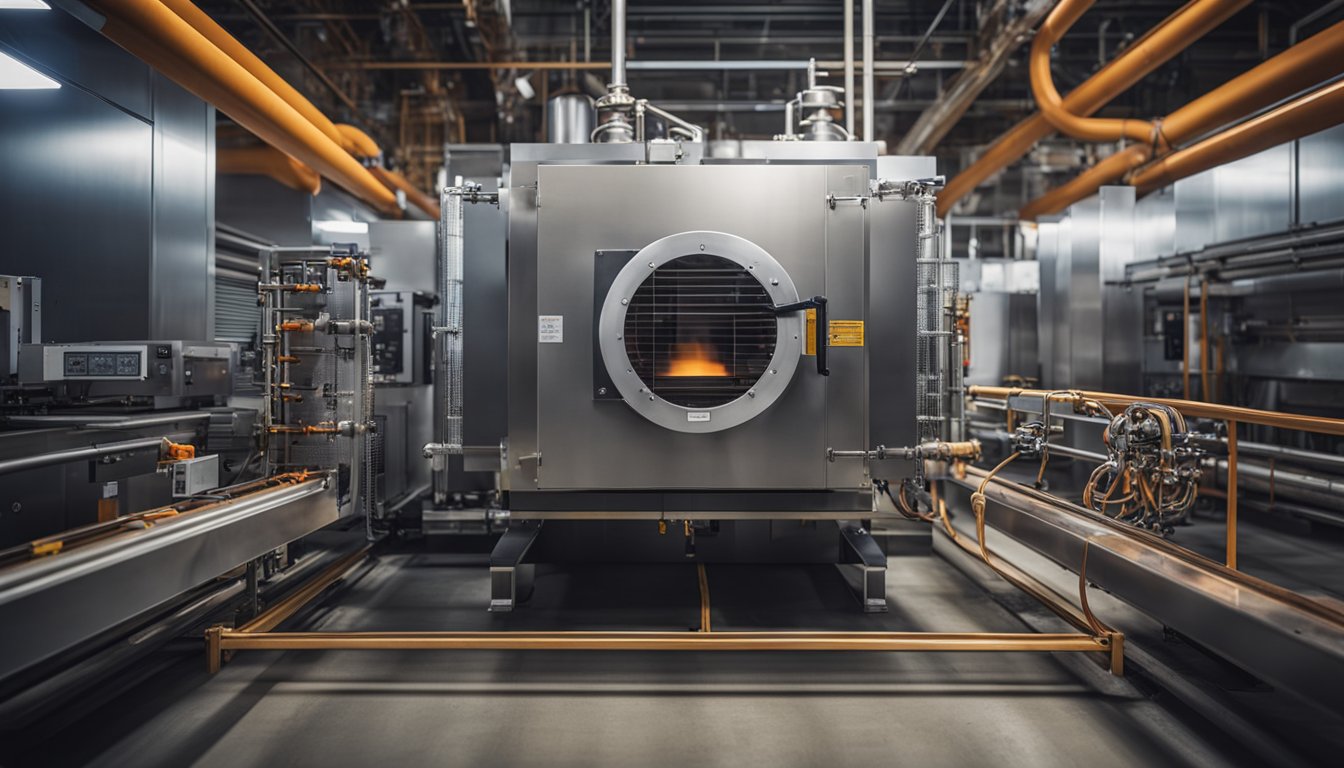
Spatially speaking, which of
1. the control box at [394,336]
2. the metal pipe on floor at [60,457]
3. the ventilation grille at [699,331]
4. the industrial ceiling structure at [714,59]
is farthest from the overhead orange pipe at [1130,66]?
the metal pipe on floor at [60,457]

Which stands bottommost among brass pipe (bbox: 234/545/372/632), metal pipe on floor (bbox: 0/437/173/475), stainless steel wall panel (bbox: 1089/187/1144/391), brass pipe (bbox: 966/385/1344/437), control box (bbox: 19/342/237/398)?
brass pipe (bbox: 234/545/372/632)

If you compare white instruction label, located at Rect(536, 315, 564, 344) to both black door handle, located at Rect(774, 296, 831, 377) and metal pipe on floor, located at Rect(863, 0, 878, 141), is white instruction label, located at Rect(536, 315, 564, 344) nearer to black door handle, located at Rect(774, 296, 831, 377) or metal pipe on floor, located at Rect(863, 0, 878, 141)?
black door handle, located at Rect(774, 296, 831, 377)

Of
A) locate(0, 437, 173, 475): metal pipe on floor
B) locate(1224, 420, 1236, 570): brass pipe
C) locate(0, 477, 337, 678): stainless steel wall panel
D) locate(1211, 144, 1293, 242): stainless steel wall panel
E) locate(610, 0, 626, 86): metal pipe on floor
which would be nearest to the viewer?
locate(0, 477, 337, 678): stainless steel wall panel

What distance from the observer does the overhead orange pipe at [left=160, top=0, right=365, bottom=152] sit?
111 inches

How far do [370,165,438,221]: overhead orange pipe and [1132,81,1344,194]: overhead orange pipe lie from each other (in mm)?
5755

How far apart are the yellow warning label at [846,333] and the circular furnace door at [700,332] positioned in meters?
0.15

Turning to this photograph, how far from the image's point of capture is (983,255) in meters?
7.67

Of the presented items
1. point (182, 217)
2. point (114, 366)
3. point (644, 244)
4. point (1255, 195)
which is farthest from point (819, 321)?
point (1255, 195)

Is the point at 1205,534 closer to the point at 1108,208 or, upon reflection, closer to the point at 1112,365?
the point at 1112,365

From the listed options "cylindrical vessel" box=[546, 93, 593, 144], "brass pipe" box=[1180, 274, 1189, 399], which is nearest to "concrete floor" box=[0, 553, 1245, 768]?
"cylindrical vessel" box=[546, 93, 593, 144]

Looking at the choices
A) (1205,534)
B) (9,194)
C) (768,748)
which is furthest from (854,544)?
(9,194)

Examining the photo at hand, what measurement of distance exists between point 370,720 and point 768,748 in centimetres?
129

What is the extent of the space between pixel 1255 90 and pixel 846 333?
3.14 meters

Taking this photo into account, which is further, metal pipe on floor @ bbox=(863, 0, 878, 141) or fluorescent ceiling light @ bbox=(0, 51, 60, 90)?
metal pipe on floor @ bbox=(863, 0, 878, 141)
